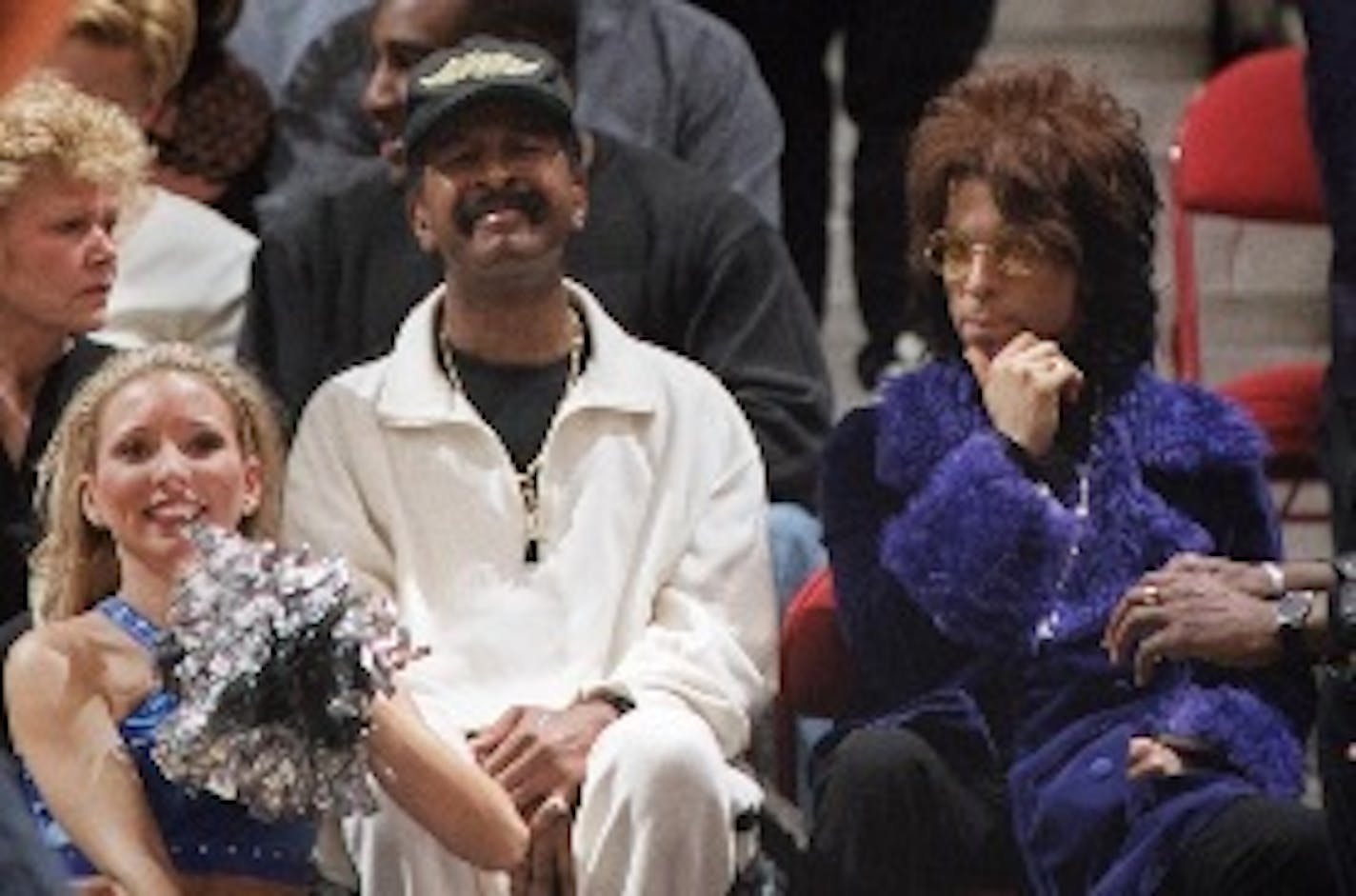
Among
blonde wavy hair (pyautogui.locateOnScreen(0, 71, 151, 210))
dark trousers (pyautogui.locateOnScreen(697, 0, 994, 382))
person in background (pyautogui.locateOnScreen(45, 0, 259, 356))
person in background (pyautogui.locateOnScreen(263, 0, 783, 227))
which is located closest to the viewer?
blonde wavy hair (pyautogui.locateOnScreen(0, 71, 151, 210))

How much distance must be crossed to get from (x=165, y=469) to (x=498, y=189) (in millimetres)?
544

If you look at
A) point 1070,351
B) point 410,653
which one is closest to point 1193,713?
point 1070,351

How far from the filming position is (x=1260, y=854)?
371cm

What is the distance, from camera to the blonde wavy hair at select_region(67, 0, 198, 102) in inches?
187

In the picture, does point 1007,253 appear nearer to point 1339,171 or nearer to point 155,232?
point 1339,171

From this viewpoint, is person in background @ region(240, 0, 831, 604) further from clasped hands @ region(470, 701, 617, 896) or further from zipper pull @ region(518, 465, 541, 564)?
clasped hands @ region(470, 701, 617, 896)

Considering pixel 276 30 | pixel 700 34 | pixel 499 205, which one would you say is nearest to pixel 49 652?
pixel 499 205

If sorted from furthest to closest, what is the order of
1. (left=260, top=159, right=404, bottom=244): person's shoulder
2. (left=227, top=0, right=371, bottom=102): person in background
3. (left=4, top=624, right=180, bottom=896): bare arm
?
(left=227, top=0, right=371, bottom=102): person in background → (left=260, top=159, right=404, bottom=244): person's shoulder → (left=4, top=624, right=180, bottom=896): bare arm

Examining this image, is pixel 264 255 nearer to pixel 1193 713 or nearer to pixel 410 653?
pixel 410 653

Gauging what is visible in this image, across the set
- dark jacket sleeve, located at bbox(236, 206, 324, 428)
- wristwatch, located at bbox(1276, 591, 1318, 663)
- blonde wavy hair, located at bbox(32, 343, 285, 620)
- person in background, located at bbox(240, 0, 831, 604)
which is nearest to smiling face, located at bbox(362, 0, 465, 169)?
person in background, located at bbox(240, 0, 831, 604)

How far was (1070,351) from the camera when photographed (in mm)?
4090

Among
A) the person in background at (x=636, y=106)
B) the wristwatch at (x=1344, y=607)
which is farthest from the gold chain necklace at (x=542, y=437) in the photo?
the wristwatch at (x=1344, y=607)

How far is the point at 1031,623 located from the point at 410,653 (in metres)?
0.66

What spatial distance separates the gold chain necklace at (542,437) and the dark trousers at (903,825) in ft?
1.40
